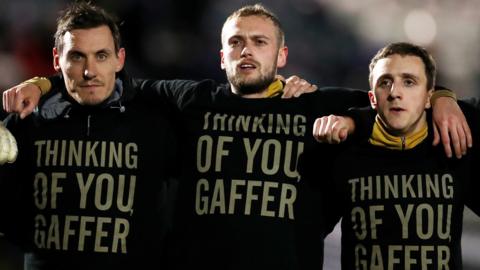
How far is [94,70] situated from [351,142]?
3.06ft

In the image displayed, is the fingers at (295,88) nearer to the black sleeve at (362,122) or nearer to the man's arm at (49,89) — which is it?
the man's arm at (49,89)

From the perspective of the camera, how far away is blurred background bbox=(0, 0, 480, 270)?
530cm

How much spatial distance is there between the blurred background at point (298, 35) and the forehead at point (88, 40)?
7.68ft

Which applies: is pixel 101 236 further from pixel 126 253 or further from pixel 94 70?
pixel 94 70

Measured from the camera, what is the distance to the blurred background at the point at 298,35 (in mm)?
5297

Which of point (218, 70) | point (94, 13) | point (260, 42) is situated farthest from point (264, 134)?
point (218, 70)

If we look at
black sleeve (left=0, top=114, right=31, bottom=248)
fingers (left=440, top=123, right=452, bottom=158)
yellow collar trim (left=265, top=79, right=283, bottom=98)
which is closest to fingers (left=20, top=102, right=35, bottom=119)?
black sleeve (left=0, top=114, right=31, bottom=248)

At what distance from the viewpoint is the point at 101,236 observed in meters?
2.84

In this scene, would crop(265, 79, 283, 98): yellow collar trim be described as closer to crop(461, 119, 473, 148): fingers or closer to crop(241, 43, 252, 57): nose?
crop(241, 43, 252, 57): nose

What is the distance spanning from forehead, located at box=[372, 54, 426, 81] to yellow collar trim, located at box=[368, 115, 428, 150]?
0.57ft

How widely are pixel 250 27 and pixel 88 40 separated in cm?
57

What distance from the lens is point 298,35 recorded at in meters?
5.88

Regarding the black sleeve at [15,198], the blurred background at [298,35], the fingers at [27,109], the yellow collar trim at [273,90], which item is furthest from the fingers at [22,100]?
the blurred background at [298,35]

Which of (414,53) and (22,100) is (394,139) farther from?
(22,100)
